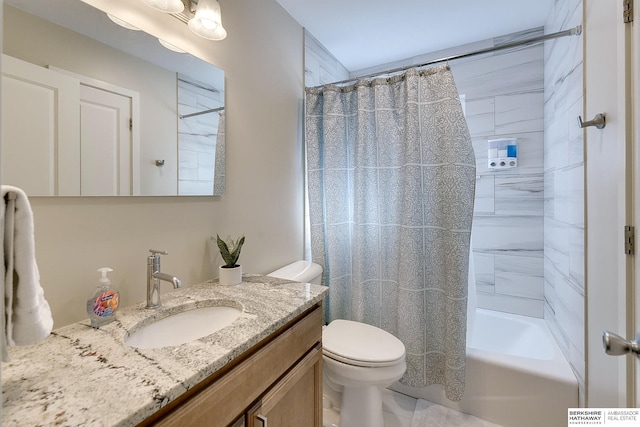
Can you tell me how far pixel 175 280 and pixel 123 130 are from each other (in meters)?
0.55

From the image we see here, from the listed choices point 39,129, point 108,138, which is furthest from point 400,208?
point 39,129

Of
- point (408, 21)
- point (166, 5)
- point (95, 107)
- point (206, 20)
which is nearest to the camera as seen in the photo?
point (95, 107)

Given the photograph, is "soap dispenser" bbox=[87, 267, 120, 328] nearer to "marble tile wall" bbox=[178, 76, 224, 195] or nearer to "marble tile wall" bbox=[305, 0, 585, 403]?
"marble tile wall" bbox=[178, 76, 224, 195]

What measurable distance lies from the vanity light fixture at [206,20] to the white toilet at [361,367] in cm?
122

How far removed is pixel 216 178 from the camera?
54.7 inches

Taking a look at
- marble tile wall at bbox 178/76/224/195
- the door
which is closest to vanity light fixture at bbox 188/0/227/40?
marble tile wall at bbox 178/76/224/195

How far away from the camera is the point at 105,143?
984mm

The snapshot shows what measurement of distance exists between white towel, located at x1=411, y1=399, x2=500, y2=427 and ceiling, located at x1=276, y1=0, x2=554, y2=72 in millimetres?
2437

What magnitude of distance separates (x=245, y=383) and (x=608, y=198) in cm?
129

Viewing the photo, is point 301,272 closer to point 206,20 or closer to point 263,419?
point 263,419

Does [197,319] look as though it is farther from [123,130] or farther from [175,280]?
[123,130]

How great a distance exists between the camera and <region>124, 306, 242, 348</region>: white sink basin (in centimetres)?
94

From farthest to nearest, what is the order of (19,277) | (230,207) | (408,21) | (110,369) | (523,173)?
(523,173) < (408,21) < (230,207) < (110,369) < (19,277)

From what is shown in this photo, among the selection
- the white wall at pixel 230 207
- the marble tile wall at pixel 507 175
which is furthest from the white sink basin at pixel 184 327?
the marble tile wall at pixel 507 175
